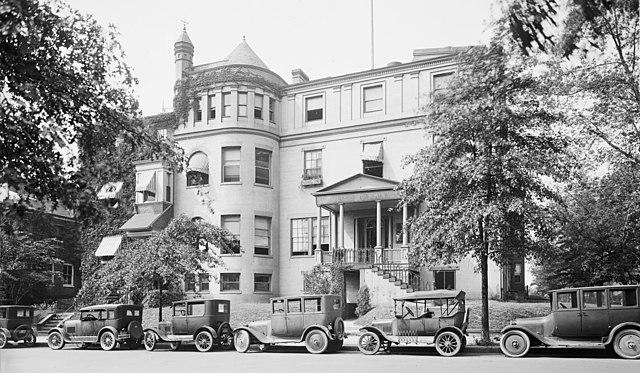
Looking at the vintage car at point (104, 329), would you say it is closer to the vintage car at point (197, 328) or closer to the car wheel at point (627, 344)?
the vintage car at point (197, 328)

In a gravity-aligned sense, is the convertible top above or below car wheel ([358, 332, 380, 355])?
above

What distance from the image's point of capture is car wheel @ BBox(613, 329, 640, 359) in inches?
564

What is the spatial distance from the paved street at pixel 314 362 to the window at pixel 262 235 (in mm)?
15562

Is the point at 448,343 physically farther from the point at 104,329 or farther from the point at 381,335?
the point at 104,329

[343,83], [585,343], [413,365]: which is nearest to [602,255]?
[585,343]

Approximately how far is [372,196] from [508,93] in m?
12.2

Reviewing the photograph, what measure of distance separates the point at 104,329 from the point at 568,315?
14252 mm

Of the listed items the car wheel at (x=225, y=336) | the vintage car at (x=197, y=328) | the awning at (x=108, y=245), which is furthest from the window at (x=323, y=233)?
the car wheel at (x=225, y=336)

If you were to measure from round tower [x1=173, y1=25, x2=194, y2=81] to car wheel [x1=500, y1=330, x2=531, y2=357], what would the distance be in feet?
85.8

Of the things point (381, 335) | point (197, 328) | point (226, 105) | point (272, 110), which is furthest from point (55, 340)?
point (272, 110)

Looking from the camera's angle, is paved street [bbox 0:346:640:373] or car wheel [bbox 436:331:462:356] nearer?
paved street [bbox 0:346:640:373]

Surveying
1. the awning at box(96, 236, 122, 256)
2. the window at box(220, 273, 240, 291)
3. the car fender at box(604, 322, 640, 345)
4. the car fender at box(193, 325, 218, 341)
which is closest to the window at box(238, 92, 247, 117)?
the window at box(220, 273, 240, 291)

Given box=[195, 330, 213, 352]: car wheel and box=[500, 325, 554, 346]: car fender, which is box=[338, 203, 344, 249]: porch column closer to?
box=[195, 330, 213, 352]: car wheel

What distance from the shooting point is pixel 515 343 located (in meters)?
15.7
